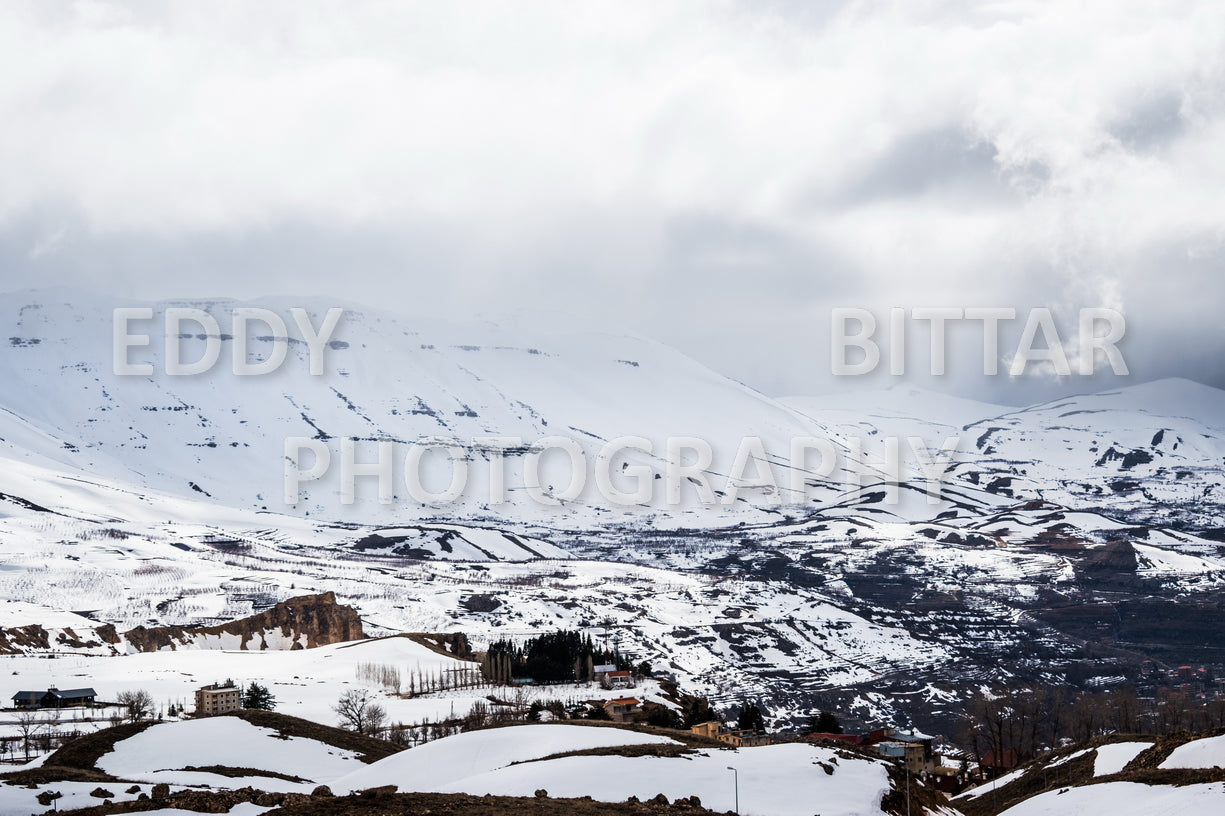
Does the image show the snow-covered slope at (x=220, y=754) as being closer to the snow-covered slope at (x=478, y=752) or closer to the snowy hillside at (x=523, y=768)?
the snowy hillside at (x=523, y=768)

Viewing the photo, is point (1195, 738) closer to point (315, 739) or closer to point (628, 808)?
point (628, 808)

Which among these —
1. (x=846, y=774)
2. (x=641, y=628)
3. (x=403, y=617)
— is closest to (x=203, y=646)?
(x=403, y=617)

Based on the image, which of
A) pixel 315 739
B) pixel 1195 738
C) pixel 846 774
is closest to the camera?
pixel 846 774

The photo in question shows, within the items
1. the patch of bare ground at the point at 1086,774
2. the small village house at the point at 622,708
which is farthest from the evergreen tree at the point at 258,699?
the patch of bare ground at the point at 1086,774

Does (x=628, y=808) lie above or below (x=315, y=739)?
above

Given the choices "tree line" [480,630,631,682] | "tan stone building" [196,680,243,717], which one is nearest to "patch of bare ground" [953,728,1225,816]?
"tan stone building" [196,680,243,717]

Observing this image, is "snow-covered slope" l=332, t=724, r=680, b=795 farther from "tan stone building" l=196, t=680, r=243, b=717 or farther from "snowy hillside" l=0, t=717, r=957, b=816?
"tan stone building" l=196, t=680, r=243, b=717

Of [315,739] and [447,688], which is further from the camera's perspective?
[447,688]
